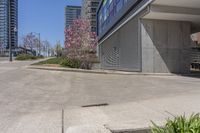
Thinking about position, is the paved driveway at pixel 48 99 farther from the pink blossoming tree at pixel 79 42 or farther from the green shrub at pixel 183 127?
the pink blossoming tree at pixel 79 42

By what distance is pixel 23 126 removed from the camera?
6.88 meters

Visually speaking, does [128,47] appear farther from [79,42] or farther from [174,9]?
[174,9]

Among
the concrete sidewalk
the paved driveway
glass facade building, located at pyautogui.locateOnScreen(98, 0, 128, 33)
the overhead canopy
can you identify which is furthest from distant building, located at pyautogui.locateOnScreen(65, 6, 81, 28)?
the concrete sidewalk

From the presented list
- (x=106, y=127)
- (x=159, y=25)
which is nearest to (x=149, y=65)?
(x=159, y=25)

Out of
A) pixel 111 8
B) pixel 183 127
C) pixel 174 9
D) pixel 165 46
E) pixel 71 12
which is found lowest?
pixel 183 127

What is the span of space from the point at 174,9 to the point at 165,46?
11.7ft

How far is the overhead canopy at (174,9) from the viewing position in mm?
21750

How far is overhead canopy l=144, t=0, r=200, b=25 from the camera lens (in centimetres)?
2175

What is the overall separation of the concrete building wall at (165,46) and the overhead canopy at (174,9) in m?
1.06

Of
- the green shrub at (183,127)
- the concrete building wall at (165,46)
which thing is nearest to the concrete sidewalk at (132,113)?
the green shrub at (183,127)

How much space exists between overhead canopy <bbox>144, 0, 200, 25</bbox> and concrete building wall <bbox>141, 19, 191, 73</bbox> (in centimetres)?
106

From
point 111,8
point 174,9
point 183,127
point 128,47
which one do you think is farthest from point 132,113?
point 111,8

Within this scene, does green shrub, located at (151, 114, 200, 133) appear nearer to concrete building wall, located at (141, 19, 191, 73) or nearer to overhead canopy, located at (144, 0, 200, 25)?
overhead canopy, located at (144, 0, 200, 25)

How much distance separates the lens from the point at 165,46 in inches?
997
